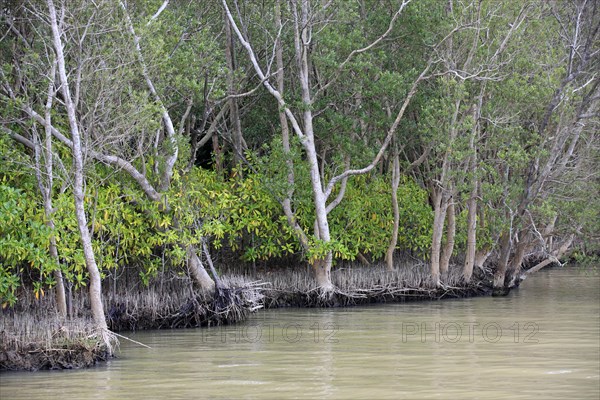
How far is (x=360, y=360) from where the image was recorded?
13.4 m

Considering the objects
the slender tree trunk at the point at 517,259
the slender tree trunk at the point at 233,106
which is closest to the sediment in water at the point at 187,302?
the slender tree trunk at the point at 517,259

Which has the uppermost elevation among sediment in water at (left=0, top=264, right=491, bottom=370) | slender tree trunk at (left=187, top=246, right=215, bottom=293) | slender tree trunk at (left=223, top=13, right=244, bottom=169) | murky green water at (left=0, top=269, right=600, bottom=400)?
slender tree trunk at (left=223, top=13, right=244, bottom=169)

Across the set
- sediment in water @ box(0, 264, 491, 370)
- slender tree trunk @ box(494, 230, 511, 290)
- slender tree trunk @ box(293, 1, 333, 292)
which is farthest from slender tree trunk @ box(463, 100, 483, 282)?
slender tree trunk @ box(293, 1, 333, 292)

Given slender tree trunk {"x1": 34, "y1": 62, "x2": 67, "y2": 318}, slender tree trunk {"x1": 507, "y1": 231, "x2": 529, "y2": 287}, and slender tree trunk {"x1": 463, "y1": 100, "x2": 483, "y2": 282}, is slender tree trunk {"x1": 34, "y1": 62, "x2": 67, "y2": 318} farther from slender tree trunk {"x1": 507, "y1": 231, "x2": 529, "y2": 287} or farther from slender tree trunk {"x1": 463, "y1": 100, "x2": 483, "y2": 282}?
slender tree trunk {"x1": 507, "y1": 231, "x2": 529, "y2": 287}

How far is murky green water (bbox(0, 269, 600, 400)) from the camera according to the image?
11.1m

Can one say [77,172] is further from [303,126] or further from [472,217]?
[472,217]

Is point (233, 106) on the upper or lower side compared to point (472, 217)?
upper

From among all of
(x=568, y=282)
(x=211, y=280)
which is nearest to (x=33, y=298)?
(x=211, y=280)

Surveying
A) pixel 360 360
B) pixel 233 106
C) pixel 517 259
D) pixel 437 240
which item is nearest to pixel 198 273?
pixel 233 106

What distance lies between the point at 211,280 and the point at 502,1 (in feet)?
26.9

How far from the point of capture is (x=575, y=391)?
10.8 m

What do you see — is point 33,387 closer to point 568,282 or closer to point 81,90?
point 81,90

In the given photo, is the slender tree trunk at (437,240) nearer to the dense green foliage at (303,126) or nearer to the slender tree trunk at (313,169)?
the dense green foliage at (303,126)

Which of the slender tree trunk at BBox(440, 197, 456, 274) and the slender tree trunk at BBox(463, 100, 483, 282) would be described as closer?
the slender tree trunk at BBox(463, 100, 483, 282)
